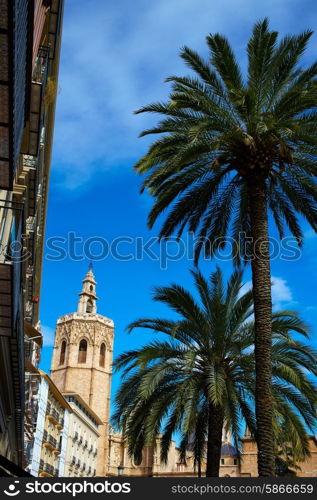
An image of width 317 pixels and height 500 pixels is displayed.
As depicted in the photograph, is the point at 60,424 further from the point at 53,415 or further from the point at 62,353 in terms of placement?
the point at 62,353

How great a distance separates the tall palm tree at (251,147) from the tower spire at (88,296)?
254 ft

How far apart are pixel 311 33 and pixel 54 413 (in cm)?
4565

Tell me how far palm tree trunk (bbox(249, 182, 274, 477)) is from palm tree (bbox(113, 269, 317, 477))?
2954 millimetres

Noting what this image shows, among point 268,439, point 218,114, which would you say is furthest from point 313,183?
point 268,439

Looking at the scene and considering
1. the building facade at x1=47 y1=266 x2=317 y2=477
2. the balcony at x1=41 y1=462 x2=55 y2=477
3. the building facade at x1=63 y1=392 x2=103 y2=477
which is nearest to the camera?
the balcony at x1=41 y1=462 x2=55 y2=477

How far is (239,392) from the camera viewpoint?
56.3ft

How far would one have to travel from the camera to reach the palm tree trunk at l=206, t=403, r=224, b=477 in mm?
16234

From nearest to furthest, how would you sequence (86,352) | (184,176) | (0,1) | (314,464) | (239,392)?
1. (0,1)
2. (184,176)
3. (239,392)
4. (314,464)
5. (86,352)

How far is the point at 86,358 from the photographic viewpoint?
280 feet

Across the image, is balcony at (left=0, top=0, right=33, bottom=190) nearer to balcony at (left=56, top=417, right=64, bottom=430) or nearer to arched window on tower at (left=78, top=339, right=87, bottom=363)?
balcony at (left=56, top=417, right=64, bottom=430)

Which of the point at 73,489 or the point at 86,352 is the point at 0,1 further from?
the point at 86,352

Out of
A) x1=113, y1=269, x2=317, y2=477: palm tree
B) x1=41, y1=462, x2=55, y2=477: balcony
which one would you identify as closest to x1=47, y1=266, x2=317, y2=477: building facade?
x1=41, y1=462, x2=55, y2=477: balcony

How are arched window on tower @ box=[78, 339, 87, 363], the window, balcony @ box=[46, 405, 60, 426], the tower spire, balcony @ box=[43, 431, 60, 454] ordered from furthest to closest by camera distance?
1. the tower spire
2. the window
3. arched window on tower @ box=[78, 339, 87, 363]
4. balcony @ box=[46, 405, 60, 426]
5. balcony @ box=[43, 431, 60, 454]

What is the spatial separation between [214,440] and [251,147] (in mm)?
8718
